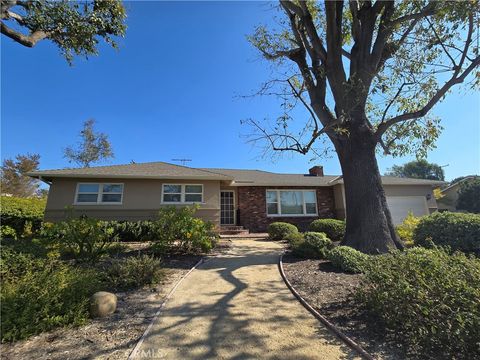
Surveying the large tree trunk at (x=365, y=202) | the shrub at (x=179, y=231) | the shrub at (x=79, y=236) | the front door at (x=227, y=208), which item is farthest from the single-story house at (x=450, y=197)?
the shrub at (x=79, y=236)

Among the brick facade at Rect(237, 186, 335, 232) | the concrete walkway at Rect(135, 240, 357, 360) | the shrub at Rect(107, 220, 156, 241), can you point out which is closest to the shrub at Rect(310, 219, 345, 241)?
the brick facade at Rect(237, 186, 335, 232)

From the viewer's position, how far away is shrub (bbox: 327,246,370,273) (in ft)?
20.7

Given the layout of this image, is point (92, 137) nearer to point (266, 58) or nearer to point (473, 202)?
point (266, 58)

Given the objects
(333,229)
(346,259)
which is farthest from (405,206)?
(346,259)

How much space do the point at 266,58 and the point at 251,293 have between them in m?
8.95

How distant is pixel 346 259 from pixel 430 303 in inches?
137

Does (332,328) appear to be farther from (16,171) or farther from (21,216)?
(16,171)

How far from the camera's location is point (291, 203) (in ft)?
56.5

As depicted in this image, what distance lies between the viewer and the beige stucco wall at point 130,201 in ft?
43.4

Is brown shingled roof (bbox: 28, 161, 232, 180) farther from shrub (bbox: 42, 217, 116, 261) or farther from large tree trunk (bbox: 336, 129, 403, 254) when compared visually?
large tree trunk (bbox: 336, 129, 403, 254)

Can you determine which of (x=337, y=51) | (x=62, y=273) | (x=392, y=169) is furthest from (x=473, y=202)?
(x=392, y=169)

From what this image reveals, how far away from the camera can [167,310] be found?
4.43 metres

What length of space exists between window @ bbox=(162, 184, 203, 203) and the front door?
101 inches

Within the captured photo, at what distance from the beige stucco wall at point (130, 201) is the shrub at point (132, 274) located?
8117mm
